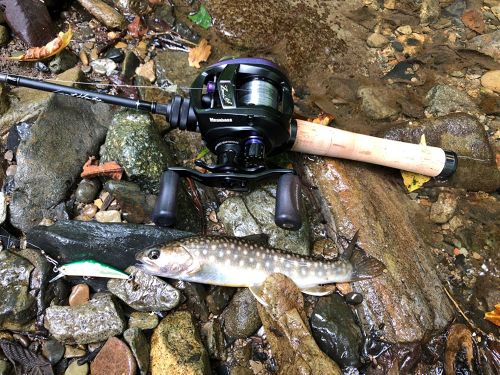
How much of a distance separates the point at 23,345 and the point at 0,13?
3884 mm

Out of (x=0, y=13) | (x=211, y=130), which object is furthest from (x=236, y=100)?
(x=0, y=13)

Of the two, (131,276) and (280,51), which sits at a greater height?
(280,51)

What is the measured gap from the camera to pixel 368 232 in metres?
4.46

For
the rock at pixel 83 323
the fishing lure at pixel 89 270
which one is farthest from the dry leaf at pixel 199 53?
the rock at pixel 83 323

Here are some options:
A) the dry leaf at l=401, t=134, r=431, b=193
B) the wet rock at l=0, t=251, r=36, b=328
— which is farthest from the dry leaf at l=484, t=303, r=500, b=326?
the wet rock at l=0, t=251, r=36, b=328

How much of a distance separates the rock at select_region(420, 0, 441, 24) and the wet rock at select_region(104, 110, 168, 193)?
15.7 ft

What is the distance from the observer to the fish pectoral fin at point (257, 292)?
3.90 meters

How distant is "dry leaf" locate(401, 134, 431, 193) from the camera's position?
5.14m

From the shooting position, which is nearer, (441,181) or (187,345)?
(187,345)

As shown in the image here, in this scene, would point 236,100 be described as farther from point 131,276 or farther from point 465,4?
point 465,4

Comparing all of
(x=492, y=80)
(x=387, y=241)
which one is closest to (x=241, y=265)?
(x=387, y=241)

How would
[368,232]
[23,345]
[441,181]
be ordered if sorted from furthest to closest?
[441,181] < [368,232] < [23,345]

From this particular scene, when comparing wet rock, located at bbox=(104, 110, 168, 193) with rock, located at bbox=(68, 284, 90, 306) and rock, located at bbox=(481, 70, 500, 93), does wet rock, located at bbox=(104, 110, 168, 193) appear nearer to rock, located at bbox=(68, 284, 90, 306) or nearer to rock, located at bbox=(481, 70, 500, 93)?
rock, located at bbox=(68, 284, 90, 306)

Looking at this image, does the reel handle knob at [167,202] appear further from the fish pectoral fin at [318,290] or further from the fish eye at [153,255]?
the fish pectoral fin at [318,290]
